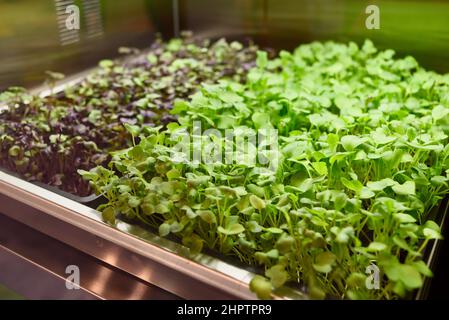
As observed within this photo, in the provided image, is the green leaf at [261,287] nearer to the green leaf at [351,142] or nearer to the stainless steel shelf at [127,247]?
the stainless steel shelf at [127,247]

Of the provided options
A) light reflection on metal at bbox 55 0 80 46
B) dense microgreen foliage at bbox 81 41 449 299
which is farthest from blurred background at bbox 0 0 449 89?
dense microgreen foliage at bbox 81 41 449 299

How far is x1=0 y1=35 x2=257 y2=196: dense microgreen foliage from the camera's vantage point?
4.42 ft

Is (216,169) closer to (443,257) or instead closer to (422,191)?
(422,191)

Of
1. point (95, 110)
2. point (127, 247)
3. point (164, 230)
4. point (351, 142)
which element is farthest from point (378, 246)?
point (95, 110)

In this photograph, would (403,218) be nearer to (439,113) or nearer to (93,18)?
(439,113)

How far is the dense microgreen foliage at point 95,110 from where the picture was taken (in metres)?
1.35

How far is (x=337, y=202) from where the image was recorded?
92 cm

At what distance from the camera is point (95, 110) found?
1537 millimetres

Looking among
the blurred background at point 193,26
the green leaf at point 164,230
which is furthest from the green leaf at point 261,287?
the blurred background at point 193,26

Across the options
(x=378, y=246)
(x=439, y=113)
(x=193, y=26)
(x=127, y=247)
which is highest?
(x=193, y=26)

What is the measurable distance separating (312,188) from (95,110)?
0.85m

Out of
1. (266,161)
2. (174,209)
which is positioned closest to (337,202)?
(266,161)

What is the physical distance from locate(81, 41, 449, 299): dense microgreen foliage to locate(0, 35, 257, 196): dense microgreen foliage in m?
0.13
